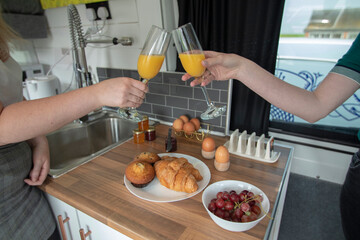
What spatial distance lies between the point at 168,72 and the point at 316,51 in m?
0.80

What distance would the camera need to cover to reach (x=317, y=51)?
1199 mm

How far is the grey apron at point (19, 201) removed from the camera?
70cm

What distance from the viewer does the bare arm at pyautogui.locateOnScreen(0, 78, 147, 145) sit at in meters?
0.55

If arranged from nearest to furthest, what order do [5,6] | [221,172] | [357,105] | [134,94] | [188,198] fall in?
[134,94], [188,198], [221,172], [357,105], [5,6]

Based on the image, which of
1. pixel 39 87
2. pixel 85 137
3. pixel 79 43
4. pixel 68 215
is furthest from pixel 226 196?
pixel 39 87

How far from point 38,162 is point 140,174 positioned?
39 centimetres

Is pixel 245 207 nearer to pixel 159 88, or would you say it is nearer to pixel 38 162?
pixel 38 162

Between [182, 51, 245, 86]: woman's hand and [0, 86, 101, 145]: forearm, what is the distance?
1.29 feet

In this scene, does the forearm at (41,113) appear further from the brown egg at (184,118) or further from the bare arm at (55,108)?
the brown egg at (184,118)

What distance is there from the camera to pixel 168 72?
123cm

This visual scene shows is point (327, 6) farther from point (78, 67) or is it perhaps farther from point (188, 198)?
point (78, 67)

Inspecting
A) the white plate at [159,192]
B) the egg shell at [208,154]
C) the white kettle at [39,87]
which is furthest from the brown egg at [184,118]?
the white kettle at [39,87]

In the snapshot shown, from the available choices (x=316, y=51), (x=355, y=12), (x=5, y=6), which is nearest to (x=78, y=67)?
(x=5, y=6)

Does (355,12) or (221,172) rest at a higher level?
(355,12)
